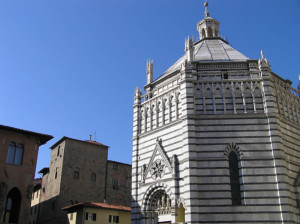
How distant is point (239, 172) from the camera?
18.4 meters

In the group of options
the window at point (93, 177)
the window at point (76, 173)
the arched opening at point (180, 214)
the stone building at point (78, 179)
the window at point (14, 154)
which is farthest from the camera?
the window at point (93, 177)

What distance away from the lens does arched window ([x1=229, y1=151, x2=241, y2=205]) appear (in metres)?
17.8

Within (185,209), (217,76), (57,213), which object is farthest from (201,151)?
(57,213)

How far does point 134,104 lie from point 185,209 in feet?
28.8

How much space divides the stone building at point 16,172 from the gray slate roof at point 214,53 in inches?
492

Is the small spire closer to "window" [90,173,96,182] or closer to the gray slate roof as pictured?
the gray slate roof

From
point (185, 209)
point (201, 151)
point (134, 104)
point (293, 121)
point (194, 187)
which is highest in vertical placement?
point (134, 104)

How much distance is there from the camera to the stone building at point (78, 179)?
34.4 metres

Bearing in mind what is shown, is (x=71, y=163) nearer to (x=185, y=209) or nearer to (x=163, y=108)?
(x=163, y=108)

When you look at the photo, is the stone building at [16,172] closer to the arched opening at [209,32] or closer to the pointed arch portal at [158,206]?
the pointed arch portal at [158,206]

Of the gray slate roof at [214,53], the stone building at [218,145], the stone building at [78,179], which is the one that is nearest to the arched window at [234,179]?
the stone building at [218,145]

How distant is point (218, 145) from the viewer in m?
19.0

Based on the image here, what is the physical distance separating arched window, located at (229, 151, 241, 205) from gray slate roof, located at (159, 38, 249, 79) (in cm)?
682

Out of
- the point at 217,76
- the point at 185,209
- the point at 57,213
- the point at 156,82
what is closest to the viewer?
the point at 185,209
